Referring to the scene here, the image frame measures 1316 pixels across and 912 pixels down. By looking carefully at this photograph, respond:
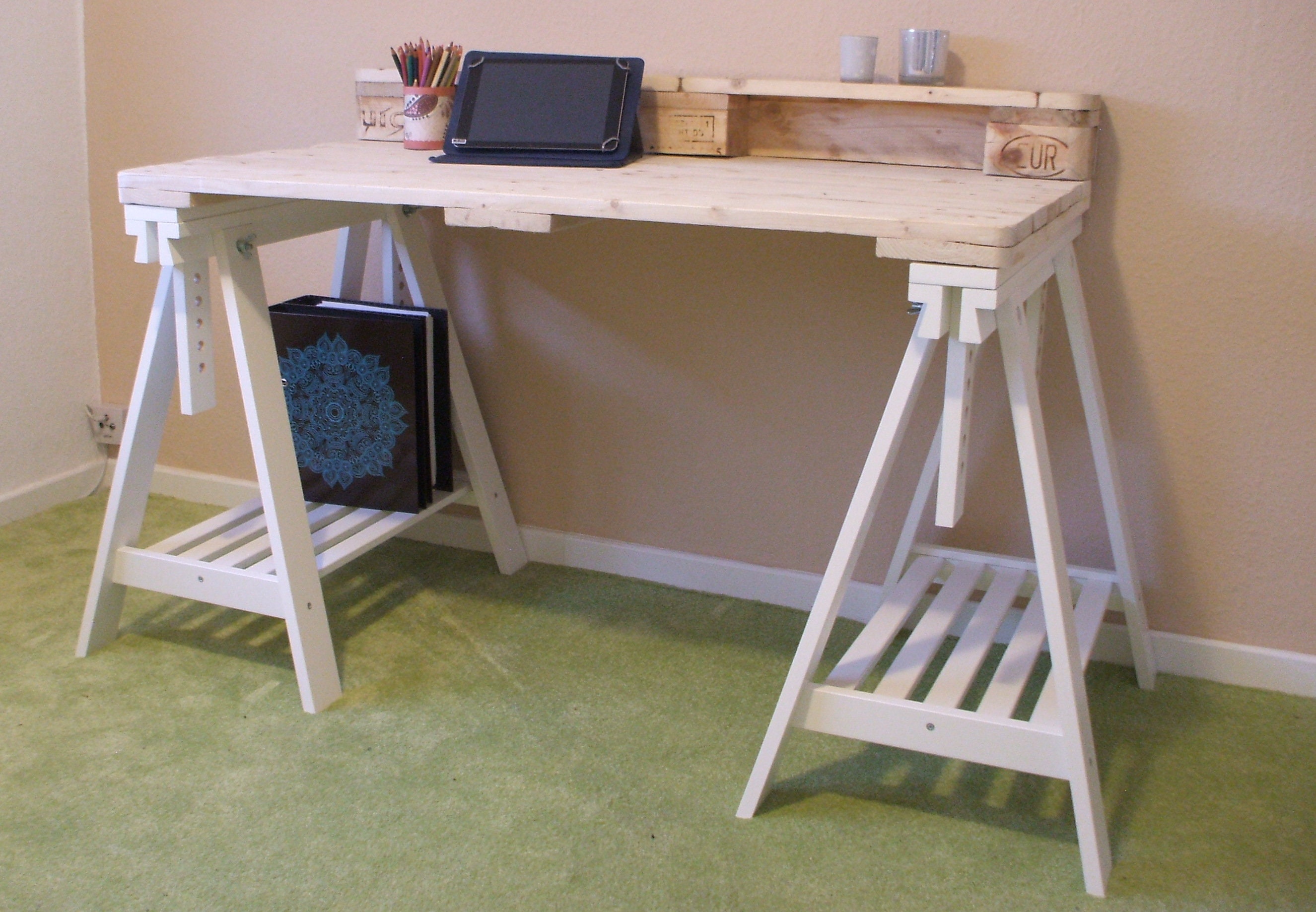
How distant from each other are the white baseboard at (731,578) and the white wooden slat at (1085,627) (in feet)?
0.46

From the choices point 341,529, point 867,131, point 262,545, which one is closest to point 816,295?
point 867,131

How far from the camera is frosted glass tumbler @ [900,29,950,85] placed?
170cm

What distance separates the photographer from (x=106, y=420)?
2.55 meters

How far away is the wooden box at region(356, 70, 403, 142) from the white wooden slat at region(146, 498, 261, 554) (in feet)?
2.21

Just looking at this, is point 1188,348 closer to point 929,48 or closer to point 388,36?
point 929,48

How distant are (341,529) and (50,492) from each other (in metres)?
0.89

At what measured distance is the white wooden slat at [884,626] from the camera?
1539mm

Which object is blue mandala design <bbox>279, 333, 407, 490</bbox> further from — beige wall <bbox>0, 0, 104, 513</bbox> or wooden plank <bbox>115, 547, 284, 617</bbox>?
beige wall <bbox>0, 0, 104, 513</bbox>

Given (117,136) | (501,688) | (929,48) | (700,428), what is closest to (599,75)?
(929,48)

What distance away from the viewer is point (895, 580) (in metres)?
1.94

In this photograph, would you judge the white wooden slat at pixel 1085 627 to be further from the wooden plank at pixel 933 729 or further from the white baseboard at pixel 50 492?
the white baseboard at pixel 50 492

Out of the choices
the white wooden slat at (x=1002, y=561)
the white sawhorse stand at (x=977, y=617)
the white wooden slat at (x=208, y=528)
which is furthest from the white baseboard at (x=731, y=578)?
the white wooden slat at (x=208, y=528)

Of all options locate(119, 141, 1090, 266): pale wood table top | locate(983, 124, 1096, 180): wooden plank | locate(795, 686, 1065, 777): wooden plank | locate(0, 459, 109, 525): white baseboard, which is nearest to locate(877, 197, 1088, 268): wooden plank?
locate(119, 141, 1090, 266): pale wood table top

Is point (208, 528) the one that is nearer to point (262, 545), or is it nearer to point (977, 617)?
point (262, 545)
